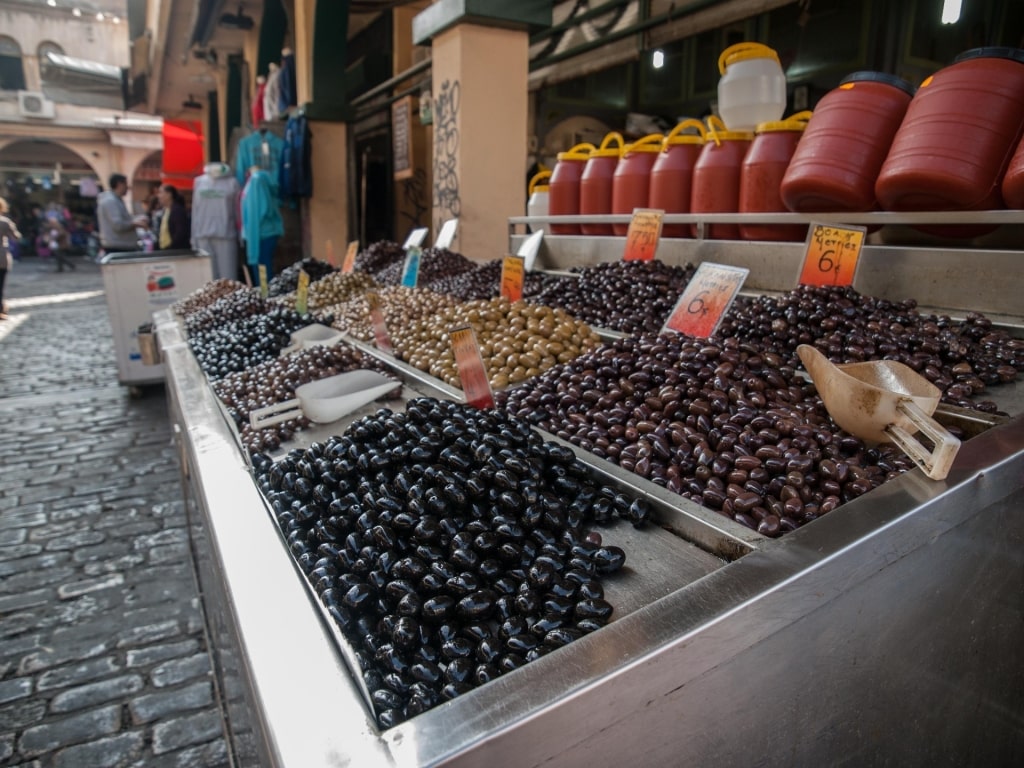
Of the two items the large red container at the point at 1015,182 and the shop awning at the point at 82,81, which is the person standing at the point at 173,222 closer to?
the large red container at the point at 1015,182

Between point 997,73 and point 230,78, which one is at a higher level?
point 230,78

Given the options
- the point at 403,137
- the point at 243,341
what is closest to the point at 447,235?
the point at 243,341

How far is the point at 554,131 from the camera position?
9.15 metres

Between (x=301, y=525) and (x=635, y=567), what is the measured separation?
701 mm

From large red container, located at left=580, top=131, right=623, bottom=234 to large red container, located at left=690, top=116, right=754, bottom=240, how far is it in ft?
2.41

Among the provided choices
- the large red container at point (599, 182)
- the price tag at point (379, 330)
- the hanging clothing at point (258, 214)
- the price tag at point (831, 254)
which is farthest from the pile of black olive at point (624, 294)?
the hanging clothing at point (258, 214)

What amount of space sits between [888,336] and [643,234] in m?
1.43

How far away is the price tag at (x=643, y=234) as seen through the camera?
9.93 ft

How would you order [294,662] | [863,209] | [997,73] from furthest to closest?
1. [863,209]
2. [997,73]
3. [294,662]

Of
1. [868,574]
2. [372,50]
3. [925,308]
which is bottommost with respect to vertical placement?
[868,574]

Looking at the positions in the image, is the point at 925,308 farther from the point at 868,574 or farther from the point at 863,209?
the point at 868,574

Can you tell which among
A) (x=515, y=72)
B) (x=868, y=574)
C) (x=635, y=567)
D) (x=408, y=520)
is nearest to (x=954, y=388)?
(x=868, y=574)

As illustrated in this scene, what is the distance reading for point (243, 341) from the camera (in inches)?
135

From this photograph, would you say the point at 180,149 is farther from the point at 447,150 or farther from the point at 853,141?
the point at 853,141
